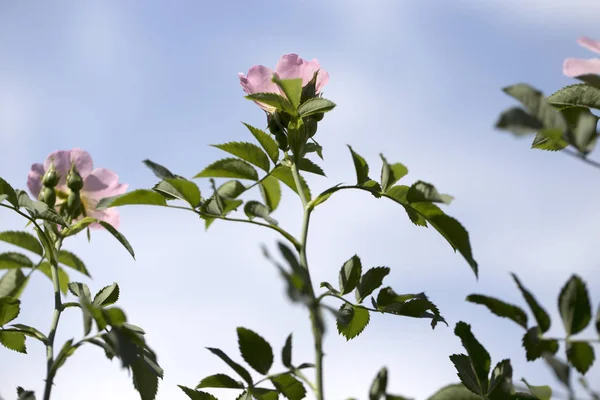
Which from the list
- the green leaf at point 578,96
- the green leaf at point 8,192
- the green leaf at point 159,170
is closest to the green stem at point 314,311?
the green leaf at point 159,170

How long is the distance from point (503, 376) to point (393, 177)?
1.46ft

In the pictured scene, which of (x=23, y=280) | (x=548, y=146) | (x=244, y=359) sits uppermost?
(x=23, y=280)

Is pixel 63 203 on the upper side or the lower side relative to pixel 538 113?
upper

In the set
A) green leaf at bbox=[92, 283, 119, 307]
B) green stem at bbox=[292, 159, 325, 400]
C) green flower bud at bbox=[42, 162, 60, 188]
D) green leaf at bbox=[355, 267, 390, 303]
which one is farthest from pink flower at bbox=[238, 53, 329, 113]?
green flower bud at bbox=[42, 162, 60, 188]

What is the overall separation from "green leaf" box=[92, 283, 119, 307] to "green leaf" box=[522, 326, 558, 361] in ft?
3.16

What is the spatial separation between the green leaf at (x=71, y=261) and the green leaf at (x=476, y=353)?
1.06m

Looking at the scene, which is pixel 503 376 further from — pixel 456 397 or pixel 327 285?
pixel 327 285

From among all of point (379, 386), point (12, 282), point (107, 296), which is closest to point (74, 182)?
point (12, 282)

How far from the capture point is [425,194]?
51.0 inches

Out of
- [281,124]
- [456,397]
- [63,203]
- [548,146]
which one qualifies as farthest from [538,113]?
[63,203]

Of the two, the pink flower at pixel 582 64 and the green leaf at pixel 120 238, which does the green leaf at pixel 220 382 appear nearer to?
the green leaf at pixel 120 238

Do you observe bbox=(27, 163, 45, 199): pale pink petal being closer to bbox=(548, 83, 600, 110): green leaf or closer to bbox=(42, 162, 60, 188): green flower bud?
bbox=(42, 162, 60, 188): green flower bud

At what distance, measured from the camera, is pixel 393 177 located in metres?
1.40

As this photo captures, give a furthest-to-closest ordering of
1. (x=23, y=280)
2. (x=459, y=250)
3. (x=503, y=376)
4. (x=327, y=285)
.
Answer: (x=23, y=280), (x=327, y=285), (x=459, y=250), (x=503, y=376)
